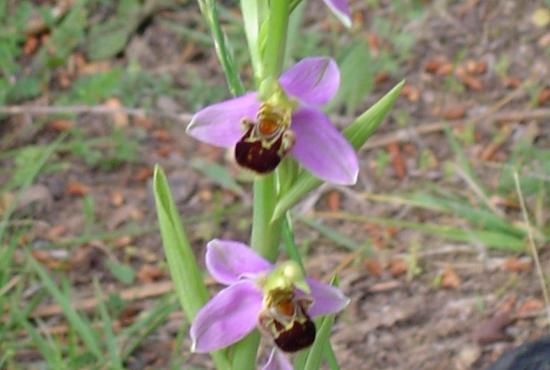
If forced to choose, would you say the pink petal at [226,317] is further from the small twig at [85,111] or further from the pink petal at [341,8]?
the small twig at [85,111]

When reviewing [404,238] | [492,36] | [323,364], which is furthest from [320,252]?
[492,36]

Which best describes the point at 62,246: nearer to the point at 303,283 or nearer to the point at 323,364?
the point at 323,364

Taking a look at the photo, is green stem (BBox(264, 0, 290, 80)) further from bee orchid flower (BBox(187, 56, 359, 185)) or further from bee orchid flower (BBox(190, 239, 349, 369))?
bee orchid flower (BBox(190, 239, 349, 369))

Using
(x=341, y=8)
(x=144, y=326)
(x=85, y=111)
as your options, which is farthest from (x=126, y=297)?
(x=341, y=8)

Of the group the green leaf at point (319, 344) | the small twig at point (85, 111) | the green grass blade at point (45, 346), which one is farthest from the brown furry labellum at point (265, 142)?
the small twig at point (85, 111)

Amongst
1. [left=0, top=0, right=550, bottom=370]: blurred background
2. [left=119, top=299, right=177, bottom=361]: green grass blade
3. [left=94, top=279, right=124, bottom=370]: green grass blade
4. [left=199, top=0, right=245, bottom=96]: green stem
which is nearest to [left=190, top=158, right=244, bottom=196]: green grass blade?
[left=0, top=0, right=550, bottom=370]: blurred background
